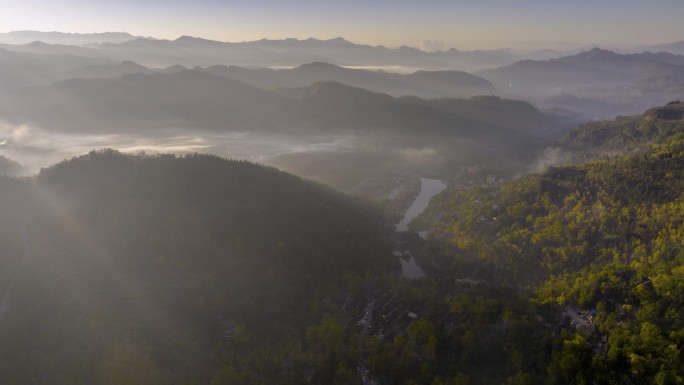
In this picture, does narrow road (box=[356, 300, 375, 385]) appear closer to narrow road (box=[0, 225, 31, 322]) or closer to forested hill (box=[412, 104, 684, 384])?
forested hill (box=[412, 104, 684, 384])

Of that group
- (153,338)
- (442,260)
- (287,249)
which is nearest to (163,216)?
(287,249)

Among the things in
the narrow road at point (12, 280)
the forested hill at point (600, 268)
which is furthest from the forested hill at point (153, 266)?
the forested hill at point (600, 268)

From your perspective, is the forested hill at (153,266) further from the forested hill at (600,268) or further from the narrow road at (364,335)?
the forested hill at (600,268)

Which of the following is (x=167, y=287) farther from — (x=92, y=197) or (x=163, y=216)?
(x=92, y=197)

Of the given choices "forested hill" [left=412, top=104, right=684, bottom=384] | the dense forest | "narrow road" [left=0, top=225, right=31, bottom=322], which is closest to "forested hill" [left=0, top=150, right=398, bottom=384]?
the dense forest

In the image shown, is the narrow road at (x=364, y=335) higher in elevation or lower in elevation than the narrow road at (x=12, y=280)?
lower
